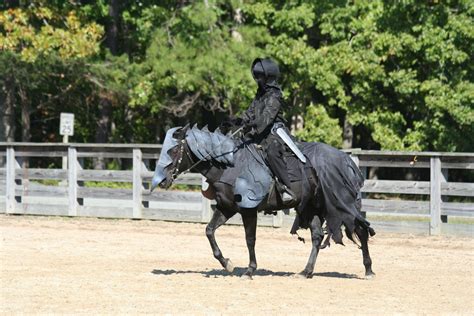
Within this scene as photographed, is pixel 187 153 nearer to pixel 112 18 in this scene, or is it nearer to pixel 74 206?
pixel 74 206

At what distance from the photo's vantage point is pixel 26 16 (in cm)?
3259

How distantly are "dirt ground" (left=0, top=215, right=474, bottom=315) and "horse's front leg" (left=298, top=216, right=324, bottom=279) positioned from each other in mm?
179

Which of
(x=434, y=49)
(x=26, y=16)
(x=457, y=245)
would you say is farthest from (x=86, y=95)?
(x=457, y=245)

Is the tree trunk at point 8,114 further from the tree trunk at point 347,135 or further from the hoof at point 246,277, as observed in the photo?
the hoof at point 246,277

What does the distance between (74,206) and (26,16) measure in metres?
11.9

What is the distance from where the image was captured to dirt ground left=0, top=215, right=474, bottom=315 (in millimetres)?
10523

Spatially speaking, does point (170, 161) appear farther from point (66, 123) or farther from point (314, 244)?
point (66, 123)

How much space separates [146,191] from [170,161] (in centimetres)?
912

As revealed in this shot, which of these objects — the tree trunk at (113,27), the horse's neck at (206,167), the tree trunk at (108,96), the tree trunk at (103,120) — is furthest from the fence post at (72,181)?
the tree trunk at (103,120)

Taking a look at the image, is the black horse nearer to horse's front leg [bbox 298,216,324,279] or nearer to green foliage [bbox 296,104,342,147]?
horse's front leg [bbox 298,216,324,279]

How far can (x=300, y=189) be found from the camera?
43.0ft

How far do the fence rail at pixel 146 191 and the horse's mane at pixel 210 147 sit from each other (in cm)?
708

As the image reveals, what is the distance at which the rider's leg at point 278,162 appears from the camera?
505 inches

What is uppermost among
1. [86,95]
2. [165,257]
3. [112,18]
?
[112,18]
